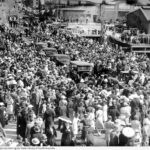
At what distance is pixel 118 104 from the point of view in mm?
15656

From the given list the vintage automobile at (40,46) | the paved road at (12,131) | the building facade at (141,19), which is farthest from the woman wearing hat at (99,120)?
the building facade at (141,19)

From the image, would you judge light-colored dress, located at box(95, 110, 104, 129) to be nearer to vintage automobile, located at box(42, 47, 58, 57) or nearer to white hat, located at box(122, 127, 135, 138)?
white hat, located at box(122, 127, 135, 138)

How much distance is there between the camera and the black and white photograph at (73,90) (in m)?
12.9

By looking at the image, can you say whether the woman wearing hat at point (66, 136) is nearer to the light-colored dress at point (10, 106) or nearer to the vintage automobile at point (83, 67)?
the light-colored dress at point (10, 106)

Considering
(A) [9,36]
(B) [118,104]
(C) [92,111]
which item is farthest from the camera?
(A) [9,36]

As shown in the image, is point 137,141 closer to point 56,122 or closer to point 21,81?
point 56,122

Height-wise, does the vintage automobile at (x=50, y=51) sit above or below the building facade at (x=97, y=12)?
below

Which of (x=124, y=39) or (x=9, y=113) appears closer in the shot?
(x=9, y=113)

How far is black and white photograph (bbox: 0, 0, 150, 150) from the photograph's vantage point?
12.9 meters

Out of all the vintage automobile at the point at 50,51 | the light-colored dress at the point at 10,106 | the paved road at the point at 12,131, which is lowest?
the vintage automobile at the point at 50,51

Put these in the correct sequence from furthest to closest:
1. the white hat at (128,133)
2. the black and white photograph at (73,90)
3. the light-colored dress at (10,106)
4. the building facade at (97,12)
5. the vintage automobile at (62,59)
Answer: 1. the building facade at (97,12)
2. the vintage automobile at (62,59)
3. the light-colored dress at (10,106)
4. the black and white photograph at (73,90)
5. the white hat at (128,133)

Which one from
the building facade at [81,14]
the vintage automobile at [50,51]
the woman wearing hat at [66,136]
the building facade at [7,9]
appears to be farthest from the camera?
the building facade at [81,14]

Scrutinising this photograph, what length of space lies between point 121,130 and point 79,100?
15.4 feet

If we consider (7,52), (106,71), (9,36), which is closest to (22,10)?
(9,36)
